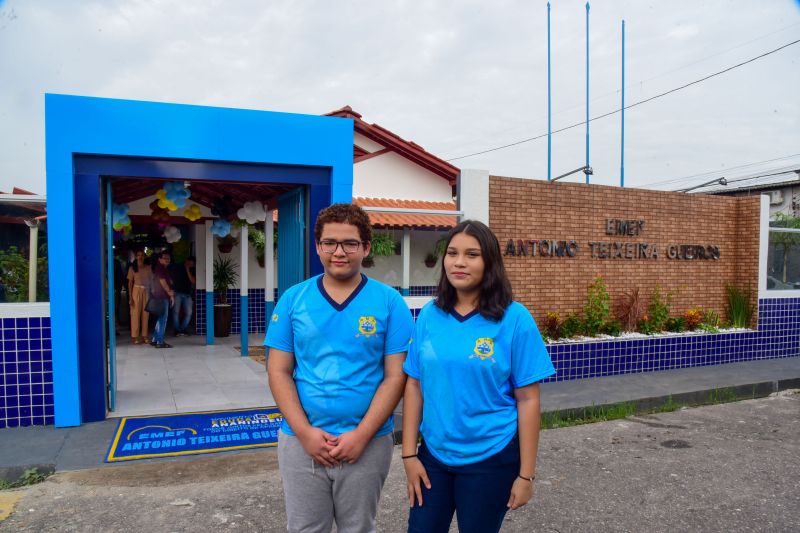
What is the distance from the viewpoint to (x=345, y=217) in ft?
7.79

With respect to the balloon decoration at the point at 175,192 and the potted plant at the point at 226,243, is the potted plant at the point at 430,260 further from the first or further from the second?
the balloon decoration at the point at 175,192

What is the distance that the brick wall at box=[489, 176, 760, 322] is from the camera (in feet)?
25.9

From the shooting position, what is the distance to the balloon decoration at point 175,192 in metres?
7.30

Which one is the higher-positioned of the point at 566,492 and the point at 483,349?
the point at 483,349

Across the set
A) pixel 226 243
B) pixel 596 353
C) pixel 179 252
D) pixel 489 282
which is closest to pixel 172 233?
pixel 179 252

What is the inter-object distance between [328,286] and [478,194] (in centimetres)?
532

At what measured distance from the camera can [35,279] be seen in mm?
5441

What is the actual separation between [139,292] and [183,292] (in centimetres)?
118

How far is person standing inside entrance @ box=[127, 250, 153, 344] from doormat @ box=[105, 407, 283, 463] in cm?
496

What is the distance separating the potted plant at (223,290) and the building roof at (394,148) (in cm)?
533

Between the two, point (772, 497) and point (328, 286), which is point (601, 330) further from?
point (328, 286)

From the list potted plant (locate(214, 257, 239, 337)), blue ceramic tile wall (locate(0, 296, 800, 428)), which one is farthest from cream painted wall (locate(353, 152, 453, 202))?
blue ceramic tile wall (locate(0, 296, 800, 428))

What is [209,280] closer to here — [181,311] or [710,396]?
[181,311]

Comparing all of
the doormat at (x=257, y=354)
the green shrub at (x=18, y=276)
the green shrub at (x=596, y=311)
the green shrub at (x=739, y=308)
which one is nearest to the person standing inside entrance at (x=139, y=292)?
the doormat at (x=257, y=354)
